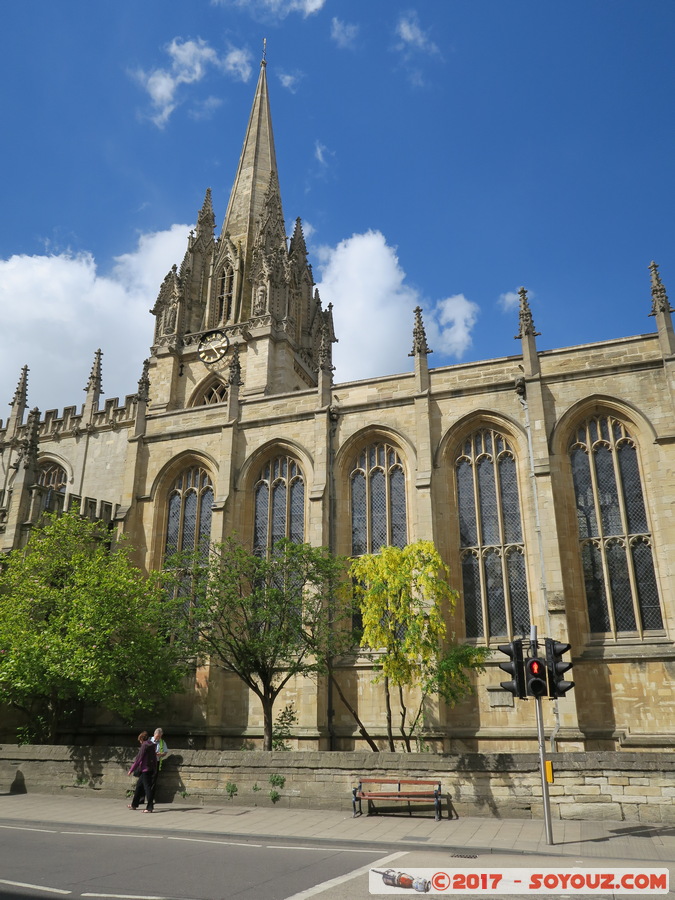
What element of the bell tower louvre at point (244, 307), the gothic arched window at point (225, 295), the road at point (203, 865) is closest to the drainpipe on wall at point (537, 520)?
the road at point (203, 865)

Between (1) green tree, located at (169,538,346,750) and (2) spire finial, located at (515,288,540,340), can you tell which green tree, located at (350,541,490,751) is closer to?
(1) green tree, located at (169,538,346,750)

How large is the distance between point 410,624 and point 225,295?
2717 cm

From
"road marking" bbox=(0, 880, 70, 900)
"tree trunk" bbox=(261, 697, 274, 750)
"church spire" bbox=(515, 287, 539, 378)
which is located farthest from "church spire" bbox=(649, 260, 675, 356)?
"road marking" bbox=(0, 880, 70, 900)

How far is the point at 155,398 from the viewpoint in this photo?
1478 inches

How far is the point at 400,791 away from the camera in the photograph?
45.1 ft

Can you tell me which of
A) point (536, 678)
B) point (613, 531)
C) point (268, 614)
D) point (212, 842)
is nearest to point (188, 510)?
point (268, 614)

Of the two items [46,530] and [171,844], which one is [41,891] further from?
[46,530]

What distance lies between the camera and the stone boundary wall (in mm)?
12500

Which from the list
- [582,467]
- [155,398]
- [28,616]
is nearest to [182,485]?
[28,616]

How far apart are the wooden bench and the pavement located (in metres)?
0.29

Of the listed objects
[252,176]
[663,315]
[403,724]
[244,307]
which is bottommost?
[403,724]

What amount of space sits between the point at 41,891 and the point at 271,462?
19.3 m

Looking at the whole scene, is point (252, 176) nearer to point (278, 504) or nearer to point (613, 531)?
point (278, 504)

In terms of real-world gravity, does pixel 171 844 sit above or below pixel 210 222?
below
